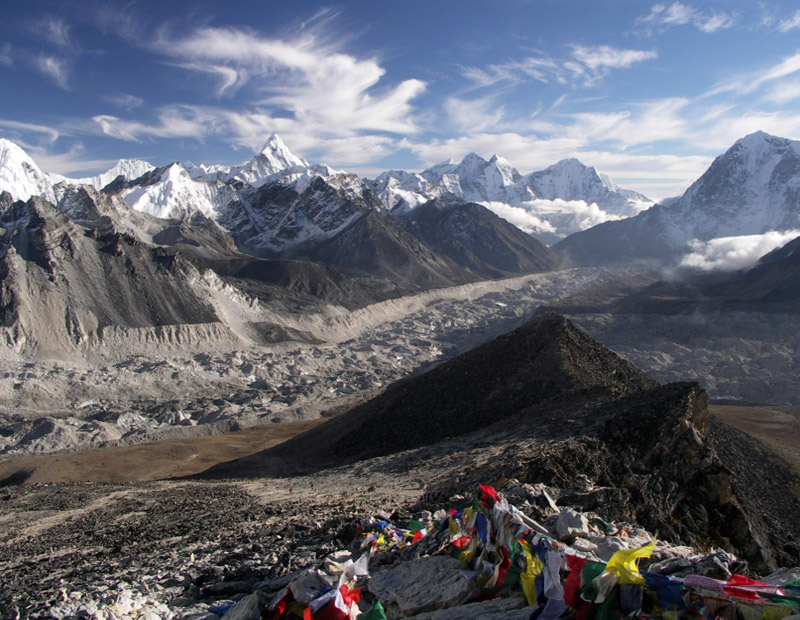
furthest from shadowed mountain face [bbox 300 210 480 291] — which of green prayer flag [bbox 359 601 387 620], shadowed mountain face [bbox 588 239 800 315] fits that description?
green prayer flag [bbox 359 601 387 620]

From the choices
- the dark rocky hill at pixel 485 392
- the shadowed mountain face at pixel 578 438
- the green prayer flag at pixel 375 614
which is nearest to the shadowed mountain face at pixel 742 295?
the shadowed mountain face at pixel 578 438

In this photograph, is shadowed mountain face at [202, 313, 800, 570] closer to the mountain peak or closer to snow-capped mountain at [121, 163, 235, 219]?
snow-capped mountain at [121, 163, 235, 219]

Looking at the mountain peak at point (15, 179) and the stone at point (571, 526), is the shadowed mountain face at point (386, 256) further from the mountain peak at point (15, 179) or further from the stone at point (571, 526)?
the stone at point (571, 526)

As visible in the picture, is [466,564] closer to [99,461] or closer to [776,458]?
[776,458]

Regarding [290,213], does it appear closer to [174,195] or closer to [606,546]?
[174,195]

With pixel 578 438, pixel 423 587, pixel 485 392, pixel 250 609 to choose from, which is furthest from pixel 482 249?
pixel 250 609

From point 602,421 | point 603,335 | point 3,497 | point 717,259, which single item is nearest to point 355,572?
point 602,421
